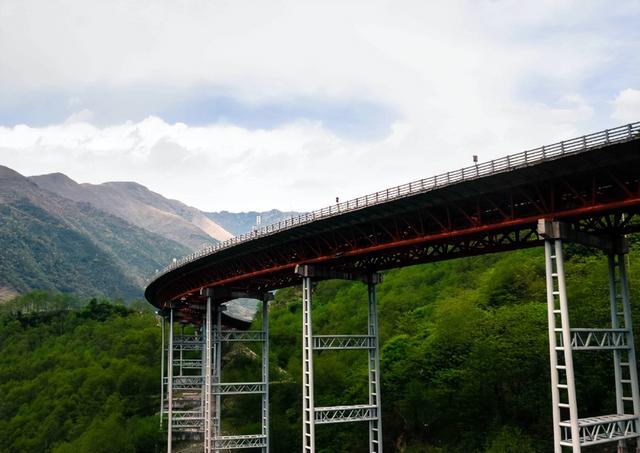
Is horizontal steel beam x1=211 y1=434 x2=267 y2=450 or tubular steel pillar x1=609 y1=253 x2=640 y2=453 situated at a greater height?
tubular steel pillar x1=609 y1=253 x2=640 y2=453

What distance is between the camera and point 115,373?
83.3 meters

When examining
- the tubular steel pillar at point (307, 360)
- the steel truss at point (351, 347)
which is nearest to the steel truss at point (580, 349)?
the steel truss at point (351, 347)

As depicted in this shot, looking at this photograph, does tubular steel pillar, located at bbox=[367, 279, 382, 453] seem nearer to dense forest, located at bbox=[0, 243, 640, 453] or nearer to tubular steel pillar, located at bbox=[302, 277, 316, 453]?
tubular steel pillar, located at bbox=[302, 277, 316, 453]

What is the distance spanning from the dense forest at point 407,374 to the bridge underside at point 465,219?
12578 millimetres

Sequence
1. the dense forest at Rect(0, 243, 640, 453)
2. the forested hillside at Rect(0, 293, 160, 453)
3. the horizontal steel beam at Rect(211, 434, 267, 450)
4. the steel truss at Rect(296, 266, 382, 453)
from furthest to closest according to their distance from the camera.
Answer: the forested hillside at Rect(0, 293, 160, 453), the horizontal steel beam at Rect(211, 434, 267, 450), the dense forest at Rect(0, 243, 640, 453), the steel truss at Rect(296, 266, 382, 453)

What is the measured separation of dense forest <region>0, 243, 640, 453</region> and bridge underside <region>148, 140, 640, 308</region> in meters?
12.6

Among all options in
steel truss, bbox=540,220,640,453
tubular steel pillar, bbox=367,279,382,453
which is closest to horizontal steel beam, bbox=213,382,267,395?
tubular steel pillar, bbox=367,279,382,453

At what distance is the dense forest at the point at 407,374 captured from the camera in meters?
42.2

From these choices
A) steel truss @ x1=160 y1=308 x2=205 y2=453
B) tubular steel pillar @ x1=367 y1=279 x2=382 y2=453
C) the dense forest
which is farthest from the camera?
steel truss @ x1=160 y1=308 x2=205 y2=453

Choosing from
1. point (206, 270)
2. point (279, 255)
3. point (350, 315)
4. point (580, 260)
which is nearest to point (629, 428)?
point (279, 255)

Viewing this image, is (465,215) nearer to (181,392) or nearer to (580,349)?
(580,349)

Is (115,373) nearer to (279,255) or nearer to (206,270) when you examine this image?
(206,270)

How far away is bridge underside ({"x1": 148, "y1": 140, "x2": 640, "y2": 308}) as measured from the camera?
24.4 m

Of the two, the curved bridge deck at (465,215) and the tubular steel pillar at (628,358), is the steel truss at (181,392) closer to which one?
the curved bridge deck at (465,215)
